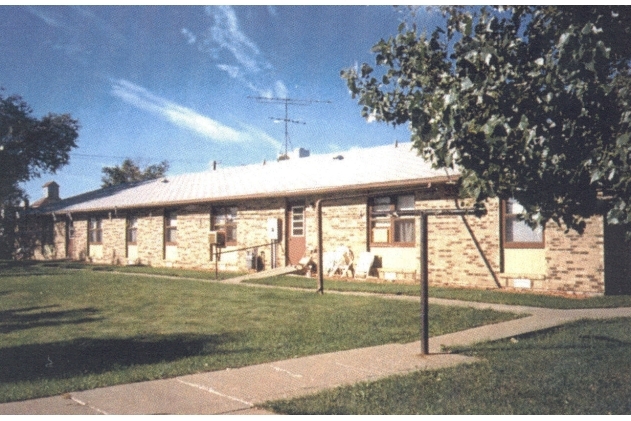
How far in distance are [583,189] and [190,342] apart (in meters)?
5.32

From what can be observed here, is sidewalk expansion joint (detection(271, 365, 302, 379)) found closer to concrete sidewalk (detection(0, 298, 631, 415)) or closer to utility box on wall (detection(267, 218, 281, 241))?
concrete sidewalk (detection(0, 298, 631, 415))

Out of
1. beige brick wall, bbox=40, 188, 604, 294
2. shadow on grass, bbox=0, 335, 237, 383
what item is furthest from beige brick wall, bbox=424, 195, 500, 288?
shadow on grass, bbox=0, 335, 237, 383

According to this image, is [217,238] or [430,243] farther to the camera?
[217,238]

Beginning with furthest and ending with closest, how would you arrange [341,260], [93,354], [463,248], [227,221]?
[227,221] → [341,260] → [463,248] → [93,354]

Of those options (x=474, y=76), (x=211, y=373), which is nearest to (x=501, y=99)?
(x=474, y=76)

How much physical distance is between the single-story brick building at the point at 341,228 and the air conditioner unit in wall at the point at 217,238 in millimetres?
89

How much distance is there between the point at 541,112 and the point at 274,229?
13987mm

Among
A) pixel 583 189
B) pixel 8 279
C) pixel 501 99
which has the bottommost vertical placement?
pixel 8 279

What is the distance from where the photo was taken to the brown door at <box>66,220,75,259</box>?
28734mm

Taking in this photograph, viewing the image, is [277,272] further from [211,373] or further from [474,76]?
[474,76]

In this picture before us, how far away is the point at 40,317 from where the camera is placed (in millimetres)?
9336

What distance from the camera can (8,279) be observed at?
16.9 m

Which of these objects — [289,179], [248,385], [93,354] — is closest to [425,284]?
[248,385]

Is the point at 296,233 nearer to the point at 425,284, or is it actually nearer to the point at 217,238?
the point at 217,238
